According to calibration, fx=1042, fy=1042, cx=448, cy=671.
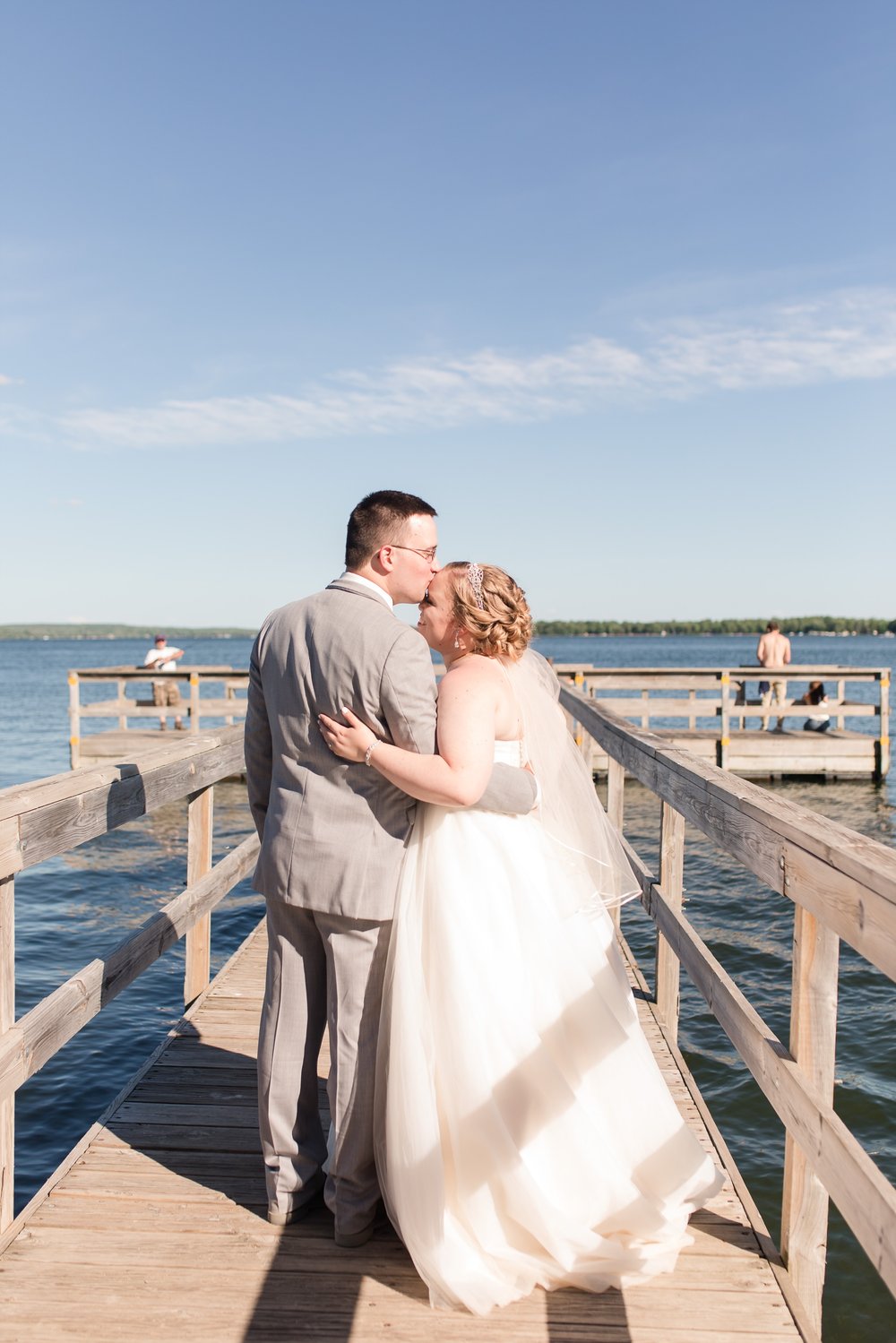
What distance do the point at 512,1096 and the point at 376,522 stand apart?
145 cm

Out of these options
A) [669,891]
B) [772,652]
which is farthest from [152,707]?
[669,891]

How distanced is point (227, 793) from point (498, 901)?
46.4 feet

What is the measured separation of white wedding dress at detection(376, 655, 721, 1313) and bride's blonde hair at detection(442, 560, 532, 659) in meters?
0.47

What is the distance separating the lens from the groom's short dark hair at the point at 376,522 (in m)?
2.66

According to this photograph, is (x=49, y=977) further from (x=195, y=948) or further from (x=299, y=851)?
(x=299, y=851)

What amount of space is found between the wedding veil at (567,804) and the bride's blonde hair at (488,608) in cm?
9

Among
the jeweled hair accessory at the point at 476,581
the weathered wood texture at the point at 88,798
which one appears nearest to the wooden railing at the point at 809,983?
the jeweled hair accessory at the point at 476,581

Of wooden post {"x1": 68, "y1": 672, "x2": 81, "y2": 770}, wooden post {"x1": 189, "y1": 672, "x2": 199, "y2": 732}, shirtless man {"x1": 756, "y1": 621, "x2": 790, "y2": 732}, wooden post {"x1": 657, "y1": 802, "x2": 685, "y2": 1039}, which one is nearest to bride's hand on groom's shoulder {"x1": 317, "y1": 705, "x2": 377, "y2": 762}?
wooden post {"x1": 657, "y1": 802, "x2": 685, "y2": 1039}

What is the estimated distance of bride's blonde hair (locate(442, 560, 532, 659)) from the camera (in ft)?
9.27

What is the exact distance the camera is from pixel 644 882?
176 inches

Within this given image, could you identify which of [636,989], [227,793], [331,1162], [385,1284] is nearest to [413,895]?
[331,1162]

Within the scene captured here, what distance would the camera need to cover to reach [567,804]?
2938 mm

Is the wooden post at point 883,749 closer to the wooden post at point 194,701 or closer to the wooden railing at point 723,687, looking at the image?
the wooden railing at point 723,687

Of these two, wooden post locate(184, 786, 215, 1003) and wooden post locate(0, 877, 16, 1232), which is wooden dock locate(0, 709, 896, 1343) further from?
wooden post locate(184, 786, 215, 1003)
